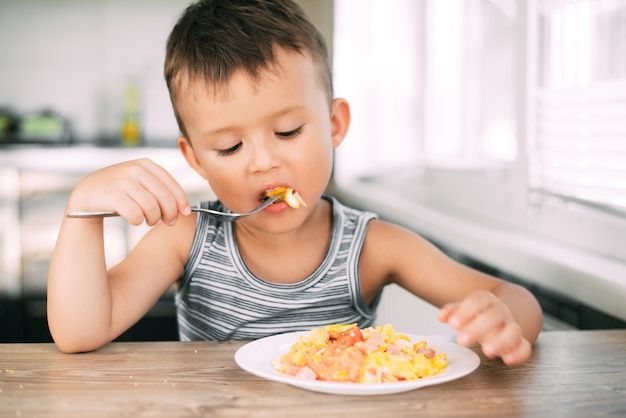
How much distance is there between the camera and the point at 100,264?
994 millimetres

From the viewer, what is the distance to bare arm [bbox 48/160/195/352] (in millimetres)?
913

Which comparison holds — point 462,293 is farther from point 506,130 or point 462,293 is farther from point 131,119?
point 131,119

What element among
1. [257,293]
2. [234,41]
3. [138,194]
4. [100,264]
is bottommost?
[257,293]

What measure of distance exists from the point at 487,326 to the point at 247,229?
2.02ft

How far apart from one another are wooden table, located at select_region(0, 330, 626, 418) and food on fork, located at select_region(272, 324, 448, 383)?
0.02m

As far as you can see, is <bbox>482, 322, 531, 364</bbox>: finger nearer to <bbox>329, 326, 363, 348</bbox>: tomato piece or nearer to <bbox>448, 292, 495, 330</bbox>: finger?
<bbox>448, 292, 495, 330</bbox>: finger

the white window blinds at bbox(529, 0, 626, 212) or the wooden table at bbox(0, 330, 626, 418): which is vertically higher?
the white window blinds at bbox(529, 0, 626, 212)

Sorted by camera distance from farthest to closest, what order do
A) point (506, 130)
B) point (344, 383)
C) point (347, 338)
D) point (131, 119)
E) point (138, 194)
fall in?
point (131, 119), point (506, 130), point (138, 194), point (347, 338), point (344, 383)

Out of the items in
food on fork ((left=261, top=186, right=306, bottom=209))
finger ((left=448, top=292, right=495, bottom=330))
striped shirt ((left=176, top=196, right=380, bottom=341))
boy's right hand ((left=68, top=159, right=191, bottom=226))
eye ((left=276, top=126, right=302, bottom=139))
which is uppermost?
eye ((left=276, top=126, right=302, bottom=139))

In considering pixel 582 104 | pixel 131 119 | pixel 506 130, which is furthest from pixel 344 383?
pixel 131 119

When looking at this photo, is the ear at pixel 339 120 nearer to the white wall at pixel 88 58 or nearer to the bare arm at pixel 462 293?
the bare arm at pixel 462 293

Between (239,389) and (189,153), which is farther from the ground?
(189,153)

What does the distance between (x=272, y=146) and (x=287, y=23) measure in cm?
22

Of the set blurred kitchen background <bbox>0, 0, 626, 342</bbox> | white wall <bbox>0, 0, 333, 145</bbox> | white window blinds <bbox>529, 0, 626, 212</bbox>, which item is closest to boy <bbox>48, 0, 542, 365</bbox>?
blurred kitchen background <bbox>0, 0, 626, 342</bbox>
